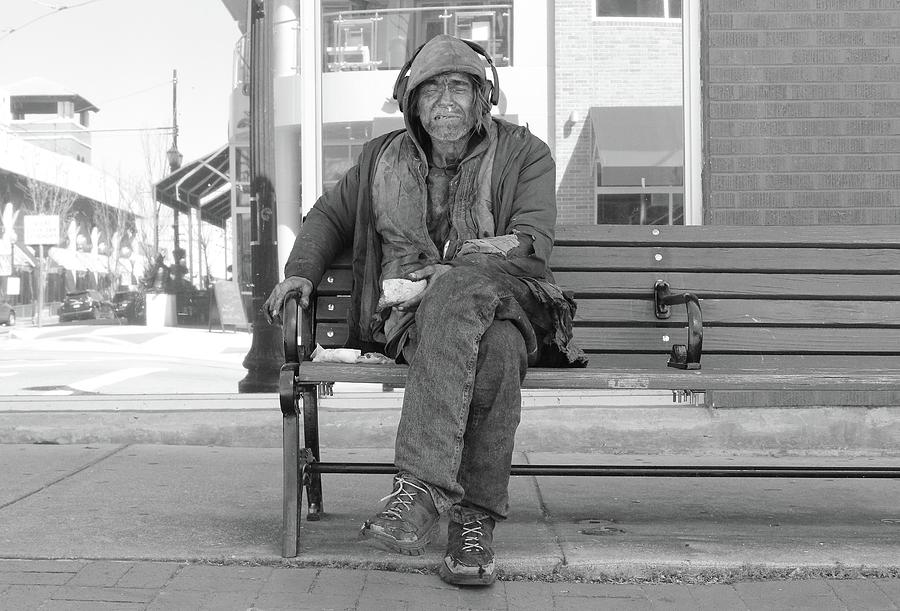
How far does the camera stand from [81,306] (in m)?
6.89

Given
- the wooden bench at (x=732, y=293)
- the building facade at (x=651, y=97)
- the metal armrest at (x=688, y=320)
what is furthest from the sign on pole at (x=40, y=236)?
the metal armrest at (x=688, y=320)

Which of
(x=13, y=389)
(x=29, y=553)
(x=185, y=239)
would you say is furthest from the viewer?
(x=185, y=239)

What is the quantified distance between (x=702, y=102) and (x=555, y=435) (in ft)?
6.28

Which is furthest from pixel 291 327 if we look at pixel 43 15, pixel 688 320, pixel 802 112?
pixel 43 15

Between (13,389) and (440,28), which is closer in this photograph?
(440,28)

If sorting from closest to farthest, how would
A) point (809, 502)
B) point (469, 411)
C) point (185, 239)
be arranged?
1. point (469, 411)
2. point (809, 502)
3. point (185, 239)

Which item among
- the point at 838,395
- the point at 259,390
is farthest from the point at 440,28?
the point at 838,395

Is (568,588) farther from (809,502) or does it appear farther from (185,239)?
(185,239)

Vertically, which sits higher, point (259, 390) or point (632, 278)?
point (632, 278)

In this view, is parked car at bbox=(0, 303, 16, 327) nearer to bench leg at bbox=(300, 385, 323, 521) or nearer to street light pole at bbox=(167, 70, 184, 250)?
street light pole at bbox=(167, 70, 184, 250)

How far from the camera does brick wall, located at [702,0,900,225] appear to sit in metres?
5.19

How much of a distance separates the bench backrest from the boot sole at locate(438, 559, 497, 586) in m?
1.18

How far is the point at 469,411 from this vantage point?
2900 millimetres

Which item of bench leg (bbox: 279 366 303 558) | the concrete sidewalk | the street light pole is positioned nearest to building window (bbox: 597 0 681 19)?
the concrete sidewalk
